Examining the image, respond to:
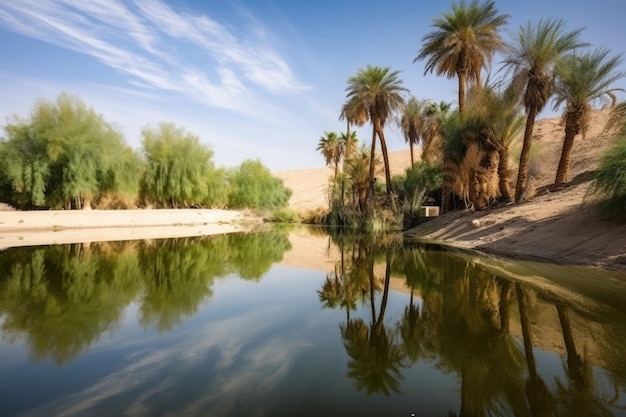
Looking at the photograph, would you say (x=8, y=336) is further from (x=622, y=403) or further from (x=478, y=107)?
(x=478, y=107)

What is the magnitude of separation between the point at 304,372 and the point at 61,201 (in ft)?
121

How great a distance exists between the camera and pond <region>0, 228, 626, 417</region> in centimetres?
365

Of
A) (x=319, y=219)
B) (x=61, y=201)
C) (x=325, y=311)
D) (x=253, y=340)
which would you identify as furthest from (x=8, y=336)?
(x=319, y=219)

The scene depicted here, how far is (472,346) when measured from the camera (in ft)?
16.8

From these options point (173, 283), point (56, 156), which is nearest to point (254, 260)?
point (173, 283)

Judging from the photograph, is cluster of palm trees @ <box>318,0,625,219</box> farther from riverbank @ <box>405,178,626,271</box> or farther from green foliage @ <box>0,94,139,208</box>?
green foliage @ <box>0,94,139,208</box>

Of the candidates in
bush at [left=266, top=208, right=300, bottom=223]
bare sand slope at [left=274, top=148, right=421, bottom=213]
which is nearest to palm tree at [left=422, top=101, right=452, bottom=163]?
bush at [left=266, top=208, right=300, bottom=223]

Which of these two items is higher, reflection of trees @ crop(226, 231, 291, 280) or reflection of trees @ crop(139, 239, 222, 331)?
reflection of trees @ crop(139, 239, 222, 331)

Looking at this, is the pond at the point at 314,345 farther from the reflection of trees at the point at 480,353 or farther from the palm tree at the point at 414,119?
the palm tree at the point at 414,119

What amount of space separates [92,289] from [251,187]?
47418 mm

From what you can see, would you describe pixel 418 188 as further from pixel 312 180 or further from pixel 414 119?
pixel 312 180

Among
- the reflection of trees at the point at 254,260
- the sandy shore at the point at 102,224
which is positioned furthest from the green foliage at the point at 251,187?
the reflection of trees at the point at 254,260

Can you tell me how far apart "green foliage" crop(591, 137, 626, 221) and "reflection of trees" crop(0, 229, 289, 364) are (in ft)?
40.2

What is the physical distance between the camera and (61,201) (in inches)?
1308
